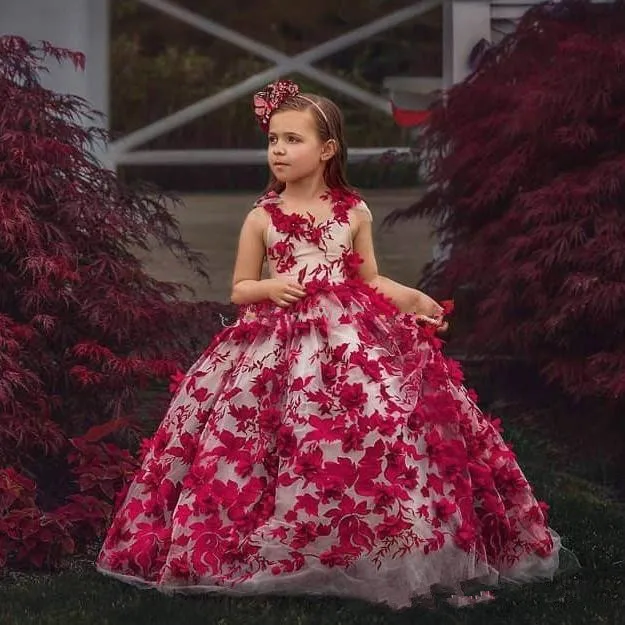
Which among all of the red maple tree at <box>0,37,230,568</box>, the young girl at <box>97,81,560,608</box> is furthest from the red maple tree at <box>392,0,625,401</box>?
the young girl at <box>97,81,560,608</box>

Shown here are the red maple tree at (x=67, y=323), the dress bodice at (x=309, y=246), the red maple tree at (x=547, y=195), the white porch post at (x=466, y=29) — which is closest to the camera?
the dress bodice at (x=309, y=246)

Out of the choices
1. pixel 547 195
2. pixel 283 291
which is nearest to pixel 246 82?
pixel 547 195

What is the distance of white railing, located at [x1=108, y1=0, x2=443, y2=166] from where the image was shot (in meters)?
8.74

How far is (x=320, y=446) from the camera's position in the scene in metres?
4.22

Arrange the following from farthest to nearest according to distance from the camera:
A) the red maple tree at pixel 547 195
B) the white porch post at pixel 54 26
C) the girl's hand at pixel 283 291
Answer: the white porch post at pixel 54 26, the red maple tree at pixel 547 195, the girl's hand at pixel 283 291

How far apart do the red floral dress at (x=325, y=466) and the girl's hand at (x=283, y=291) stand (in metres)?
0.06

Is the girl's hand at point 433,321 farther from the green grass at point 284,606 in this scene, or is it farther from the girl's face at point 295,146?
the green grass at point 284,606

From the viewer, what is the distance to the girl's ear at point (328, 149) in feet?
14.8

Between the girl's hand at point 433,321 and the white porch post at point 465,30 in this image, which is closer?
the girl's hand at point 433,321

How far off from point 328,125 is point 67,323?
58.2 inches

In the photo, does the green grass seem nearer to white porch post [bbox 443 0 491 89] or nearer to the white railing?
white porch post [bbox 443 0 491 89]

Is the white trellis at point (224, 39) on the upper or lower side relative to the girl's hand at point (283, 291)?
upper

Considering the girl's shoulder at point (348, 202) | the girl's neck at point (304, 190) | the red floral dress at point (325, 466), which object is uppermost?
the girl's neck at point (304, 190)

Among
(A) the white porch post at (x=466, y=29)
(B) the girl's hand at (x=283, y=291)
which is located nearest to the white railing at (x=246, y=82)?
(A) the white porch post at (x=466, y=29)
